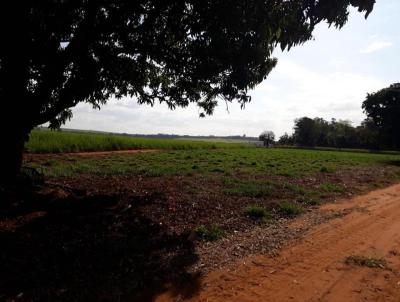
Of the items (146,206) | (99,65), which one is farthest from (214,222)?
(99,65)

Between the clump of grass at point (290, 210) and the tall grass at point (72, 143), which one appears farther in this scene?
the tall grass at point (72, 143)

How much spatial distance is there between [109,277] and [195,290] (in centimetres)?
112

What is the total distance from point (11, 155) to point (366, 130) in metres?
83.0

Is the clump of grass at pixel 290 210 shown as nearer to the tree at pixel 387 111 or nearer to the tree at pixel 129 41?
the tree at pixel 129 41

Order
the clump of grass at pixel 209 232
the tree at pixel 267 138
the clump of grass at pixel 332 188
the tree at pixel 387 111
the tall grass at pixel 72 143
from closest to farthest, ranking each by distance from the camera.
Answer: the clump of grass at pixel 209 232, the clump of grass at pixel 332 188, the tall grass at pixel 72 143, the tree at pixel 387 111, the tree at pixel 267 138

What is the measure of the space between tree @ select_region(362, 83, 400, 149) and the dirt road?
37392mm

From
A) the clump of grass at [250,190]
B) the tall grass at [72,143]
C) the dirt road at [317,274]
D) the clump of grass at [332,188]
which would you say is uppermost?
the tall grass at [72,143]

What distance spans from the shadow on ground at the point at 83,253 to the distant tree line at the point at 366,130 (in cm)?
4009

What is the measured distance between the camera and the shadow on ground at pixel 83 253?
4.48m

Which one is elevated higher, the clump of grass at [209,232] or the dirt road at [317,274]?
the clump of grass at [209,232]

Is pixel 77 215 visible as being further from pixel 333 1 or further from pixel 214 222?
pixel 333 1

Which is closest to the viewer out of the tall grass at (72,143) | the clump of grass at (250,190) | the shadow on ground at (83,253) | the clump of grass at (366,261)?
the shadow on ground at (83,253)

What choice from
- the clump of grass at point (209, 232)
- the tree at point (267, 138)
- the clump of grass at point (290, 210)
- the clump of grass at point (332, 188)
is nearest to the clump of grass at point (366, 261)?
the clump of grass at point (209, 232)

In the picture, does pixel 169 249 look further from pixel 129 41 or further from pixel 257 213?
pixel 129 41
